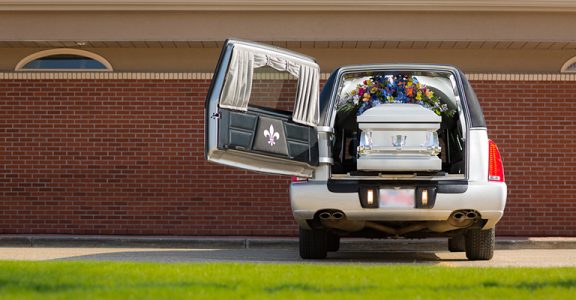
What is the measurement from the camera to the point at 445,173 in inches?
A: 436

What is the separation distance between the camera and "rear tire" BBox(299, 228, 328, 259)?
39.2 feet

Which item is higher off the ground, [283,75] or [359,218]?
[283,75]

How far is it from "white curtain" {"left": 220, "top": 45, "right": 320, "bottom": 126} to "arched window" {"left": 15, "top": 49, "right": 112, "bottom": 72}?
6.84m

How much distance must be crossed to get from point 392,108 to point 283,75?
3.71ft

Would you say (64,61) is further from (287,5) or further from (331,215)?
(331,215)

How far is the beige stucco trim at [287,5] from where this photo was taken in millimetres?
16250

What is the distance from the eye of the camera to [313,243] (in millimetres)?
12000

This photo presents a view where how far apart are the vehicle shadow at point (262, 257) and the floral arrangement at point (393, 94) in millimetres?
1625

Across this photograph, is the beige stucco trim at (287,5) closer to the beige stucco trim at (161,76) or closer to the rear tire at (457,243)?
the beige stucco trim at (161,76)

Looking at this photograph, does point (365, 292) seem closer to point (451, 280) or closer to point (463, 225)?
point (451, 280)

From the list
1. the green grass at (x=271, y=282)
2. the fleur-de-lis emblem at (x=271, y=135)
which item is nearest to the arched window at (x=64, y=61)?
the fleur-de-lis emblem at (x=271, y=135)

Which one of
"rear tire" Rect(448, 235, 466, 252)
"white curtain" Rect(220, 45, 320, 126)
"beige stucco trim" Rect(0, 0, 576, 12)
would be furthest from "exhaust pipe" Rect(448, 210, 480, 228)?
"beige stucco trim" Rect(0, 0, 576, 12)

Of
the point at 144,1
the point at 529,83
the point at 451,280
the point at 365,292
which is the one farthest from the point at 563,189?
the point at 365,292

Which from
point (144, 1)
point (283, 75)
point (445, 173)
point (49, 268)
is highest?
point (144, 1)
